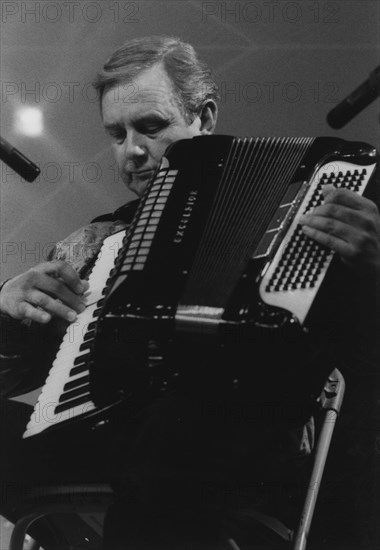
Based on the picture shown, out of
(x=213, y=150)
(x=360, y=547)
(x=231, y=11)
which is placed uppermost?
(x=231, y=11)

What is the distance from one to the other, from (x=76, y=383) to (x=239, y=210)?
412 mm

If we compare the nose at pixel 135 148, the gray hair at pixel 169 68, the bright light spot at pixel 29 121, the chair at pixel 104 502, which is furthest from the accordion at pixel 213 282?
the bright light spot at pixel 29 121

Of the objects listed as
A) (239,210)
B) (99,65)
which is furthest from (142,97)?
(239,210)

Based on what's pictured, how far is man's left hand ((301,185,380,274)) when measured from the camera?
105 centimetres

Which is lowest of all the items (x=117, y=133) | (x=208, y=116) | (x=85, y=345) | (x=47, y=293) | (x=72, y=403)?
(x=72, y=403)

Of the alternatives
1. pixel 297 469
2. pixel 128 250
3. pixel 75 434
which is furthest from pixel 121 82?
pixel 297 469

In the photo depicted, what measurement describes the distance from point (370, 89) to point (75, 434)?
770 mm

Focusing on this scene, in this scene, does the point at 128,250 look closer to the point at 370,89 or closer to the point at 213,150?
the point at 213,150

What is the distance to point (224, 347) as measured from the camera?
1.00 meters

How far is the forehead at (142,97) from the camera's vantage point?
5.09ft

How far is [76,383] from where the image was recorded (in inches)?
44.7

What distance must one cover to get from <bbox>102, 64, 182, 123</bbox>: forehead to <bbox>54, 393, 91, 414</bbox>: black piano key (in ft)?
2.39

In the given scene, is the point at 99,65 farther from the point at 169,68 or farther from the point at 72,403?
the point at 72,403

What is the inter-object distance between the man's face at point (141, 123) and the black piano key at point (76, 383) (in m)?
0.57
